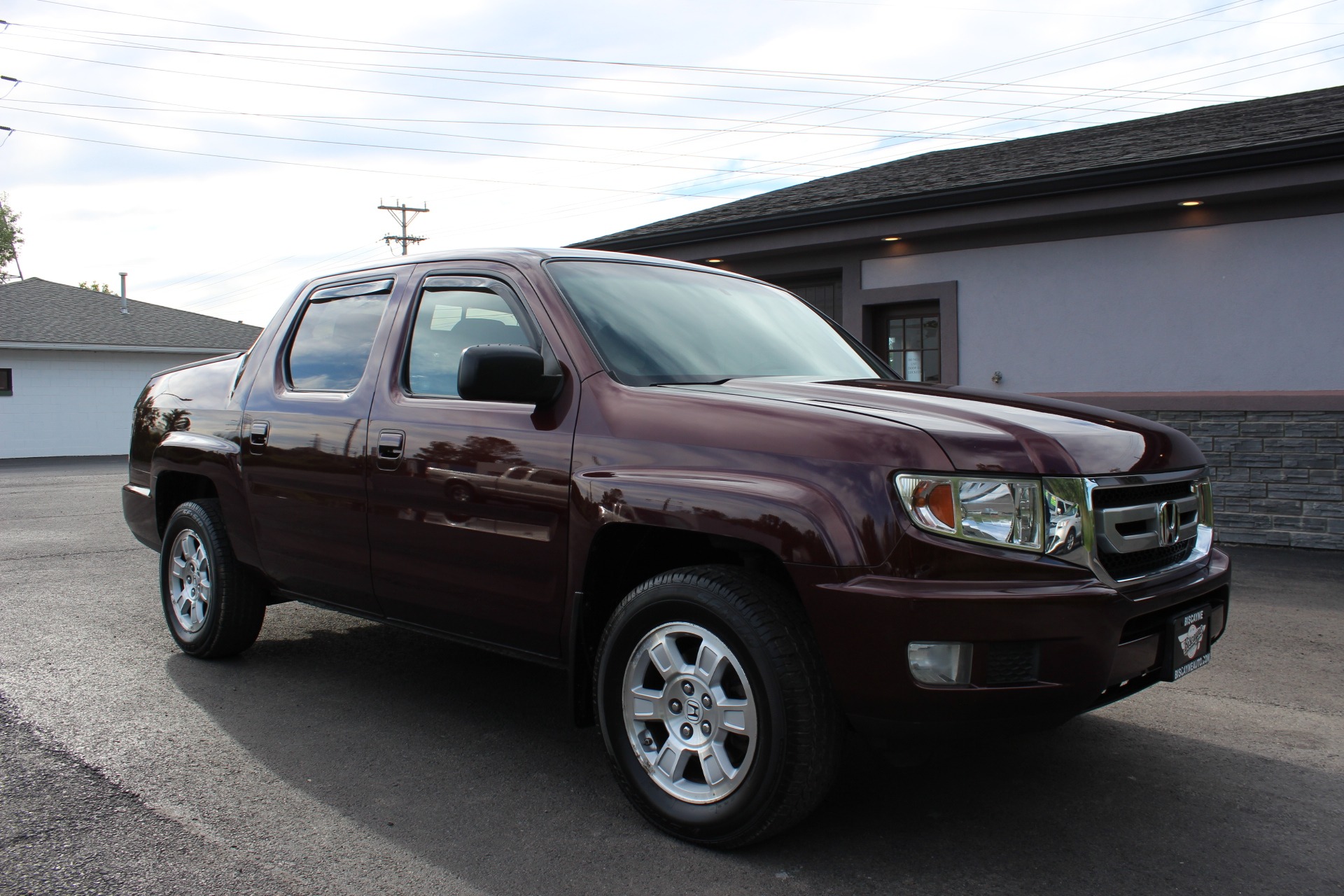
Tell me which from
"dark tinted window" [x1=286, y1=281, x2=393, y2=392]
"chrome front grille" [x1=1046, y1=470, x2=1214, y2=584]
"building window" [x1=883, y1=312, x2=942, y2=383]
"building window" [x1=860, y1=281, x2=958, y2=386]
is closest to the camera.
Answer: "chrome front grille" [x1=1046, y1=470, x2=1214, y2=584]

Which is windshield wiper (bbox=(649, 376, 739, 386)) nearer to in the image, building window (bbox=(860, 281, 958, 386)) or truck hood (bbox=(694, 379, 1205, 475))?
truck hood (bbox=(694, 379, 1205, 475))

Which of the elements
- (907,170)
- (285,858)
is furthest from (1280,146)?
(285,858)

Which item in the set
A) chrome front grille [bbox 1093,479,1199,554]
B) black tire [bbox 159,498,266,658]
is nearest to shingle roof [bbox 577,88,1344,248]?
chrome front grille [bbox 1093,479,1199,554]

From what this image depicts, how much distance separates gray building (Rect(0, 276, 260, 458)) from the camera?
27.2m

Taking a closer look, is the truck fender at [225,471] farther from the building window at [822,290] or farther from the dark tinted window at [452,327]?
the building window at [822,290]

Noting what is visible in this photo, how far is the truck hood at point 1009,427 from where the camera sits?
287cm

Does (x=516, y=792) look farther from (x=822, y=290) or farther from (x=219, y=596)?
(x=822, y=290)

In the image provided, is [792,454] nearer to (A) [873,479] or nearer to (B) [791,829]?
(A) [873,479]

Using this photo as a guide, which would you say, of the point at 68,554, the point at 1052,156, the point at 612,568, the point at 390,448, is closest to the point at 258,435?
the point at 390,448

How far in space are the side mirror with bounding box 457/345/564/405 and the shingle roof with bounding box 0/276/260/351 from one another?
2703 cm

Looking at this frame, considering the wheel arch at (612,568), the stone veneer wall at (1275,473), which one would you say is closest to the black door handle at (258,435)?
the wheel arch at (612,568)

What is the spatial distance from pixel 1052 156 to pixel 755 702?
33.1 ft

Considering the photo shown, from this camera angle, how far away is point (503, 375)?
11.1ft

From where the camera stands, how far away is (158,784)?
365 cm
